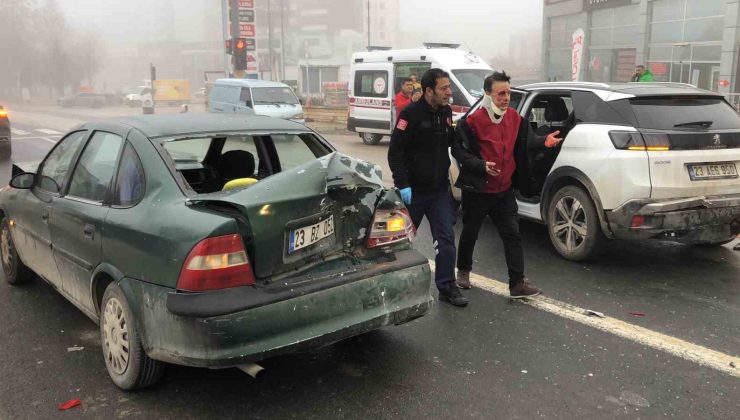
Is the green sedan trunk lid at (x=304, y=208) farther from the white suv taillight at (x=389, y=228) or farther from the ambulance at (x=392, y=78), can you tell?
the ambulance at (x=392, y=78)

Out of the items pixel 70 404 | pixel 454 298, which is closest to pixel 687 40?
pixel 454 298

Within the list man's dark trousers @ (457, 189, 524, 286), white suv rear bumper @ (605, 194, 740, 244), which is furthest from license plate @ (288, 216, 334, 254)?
white suv rear bumper @ (605, 194, 740, 244)

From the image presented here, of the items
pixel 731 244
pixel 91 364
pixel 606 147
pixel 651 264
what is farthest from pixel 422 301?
pixel 731 244

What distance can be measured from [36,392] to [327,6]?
135729 millimetres

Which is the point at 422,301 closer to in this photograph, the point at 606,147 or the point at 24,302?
the point at 606,147

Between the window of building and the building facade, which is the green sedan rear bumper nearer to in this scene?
the building facade

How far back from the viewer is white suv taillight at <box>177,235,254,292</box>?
283 centimetres

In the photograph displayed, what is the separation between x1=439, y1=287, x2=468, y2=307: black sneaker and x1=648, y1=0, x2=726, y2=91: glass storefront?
24.2m

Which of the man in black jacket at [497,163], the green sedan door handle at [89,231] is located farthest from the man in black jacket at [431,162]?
the green sedan door handle at [89,231]

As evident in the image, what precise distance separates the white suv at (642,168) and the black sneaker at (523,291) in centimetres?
76

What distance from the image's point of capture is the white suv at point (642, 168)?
4898mm

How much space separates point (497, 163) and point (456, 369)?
1685 millimetres

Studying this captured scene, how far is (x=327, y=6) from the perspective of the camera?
131m

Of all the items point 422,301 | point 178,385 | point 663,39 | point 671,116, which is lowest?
point 178,385
